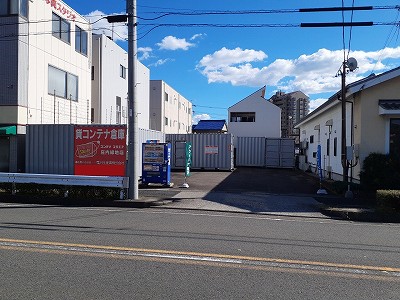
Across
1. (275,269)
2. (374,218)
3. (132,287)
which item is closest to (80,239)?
(132,287)

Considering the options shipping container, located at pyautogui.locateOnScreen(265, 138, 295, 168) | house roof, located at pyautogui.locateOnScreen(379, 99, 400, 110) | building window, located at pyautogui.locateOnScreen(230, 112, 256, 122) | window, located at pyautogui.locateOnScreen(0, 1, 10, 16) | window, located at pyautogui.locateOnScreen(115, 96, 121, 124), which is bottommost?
shipping container, located at pyautogui.locateOnScreen(265, 138, 295, 168)

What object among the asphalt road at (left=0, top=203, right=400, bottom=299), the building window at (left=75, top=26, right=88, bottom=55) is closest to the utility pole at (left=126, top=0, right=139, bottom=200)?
the asphalt road at (left=0, top=203, right=400, bottom=299)

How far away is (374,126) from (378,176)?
2.12 meters

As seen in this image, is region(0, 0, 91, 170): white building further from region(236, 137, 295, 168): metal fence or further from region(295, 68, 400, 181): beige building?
region(236, 137, 295, 168): metal fence

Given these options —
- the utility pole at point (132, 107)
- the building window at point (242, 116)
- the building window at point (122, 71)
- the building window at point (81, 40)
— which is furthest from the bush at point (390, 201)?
the building window at point (242, 116)

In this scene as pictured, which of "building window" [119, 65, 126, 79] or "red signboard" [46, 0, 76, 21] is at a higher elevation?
"red signboard" [46, 0, 76, 21]

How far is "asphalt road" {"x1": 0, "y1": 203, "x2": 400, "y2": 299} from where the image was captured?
15.1 feet

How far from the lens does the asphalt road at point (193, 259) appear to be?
181 inches

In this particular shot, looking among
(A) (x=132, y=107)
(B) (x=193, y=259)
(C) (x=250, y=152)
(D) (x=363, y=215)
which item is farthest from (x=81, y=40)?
(B) (x=193, y=259)

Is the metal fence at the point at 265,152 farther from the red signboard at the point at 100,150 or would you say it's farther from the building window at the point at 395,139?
the red signboard at the point at 100,150

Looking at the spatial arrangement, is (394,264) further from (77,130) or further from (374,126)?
(77,130)

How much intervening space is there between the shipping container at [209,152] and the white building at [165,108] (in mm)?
18163

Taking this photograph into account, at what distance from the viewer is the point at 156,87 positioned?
4572 centimetres

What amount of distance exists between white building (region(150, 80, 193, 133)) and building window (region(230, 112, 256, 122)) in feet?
28.1
